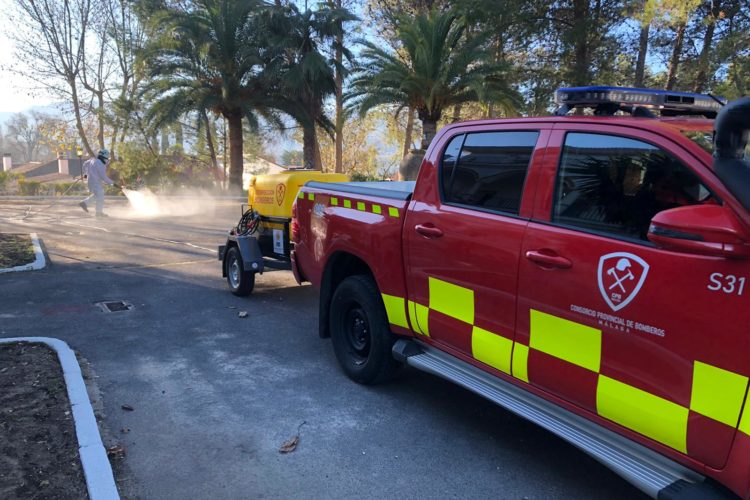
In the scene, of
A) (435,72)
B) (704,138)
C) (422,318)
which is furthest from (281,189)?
(435,72)

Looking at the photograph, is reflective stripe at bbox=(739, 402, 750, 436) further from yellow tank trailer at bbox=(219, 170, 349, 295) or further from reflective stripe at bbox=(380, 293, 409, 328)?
yellow tank trailer at bbox=(219, 170, 349, 295)

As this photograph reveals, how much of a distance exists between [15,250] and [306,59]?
14264 mm

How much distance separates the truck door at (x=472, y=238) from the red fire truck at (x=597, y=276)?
0.04 feet

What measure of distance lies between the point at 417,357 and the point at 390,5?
28.6m

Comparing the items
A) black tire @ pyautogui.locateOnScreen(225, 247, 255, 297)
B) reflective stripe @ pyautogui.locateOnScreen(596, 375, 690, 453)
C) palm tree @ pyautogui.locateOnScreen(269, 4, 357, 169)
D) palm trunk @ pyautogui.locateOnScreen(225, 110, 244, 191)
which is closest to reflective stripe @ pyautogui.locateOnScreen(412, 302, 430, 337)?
reflective stripe @ pyautogui.locateOnScreen(596, 375, 690, 453)

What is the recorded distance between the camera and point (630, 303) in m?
2.43

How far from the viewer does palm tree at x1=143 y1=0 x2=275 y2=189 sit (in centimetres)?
2164

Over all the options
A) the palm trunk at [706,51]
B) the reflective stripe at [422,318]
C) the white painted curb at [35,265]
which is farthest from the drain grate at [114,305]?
the palm trunk at [706,51]

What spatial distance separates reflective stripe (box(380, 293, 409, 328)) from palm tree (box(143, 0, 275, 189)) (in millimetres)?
19689

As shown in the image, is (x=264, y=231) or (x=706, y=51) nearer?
(x=264, y=231)

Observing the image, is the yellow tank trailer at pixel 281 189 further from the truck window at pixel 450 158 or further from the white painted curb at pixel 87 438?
the truck window at pixel 450 158

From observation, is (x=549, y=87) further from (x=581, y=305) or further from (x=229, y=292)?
(x=581, y=305)

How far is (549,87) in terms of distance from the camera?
1970cm

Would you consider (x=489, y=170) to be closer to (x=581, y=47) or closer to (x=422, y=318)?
(x=422, y=318)
